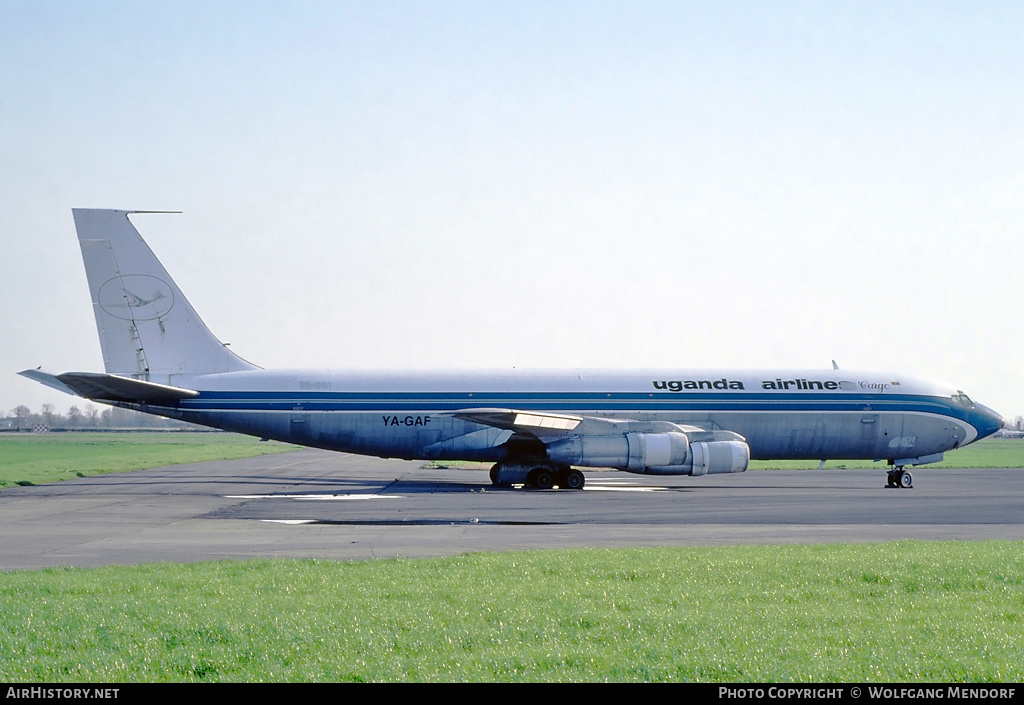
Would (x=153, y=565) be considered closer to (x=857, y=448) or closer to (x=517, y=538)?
(x=517, y=538)

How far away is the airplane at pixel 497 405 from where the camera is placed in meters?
32.1

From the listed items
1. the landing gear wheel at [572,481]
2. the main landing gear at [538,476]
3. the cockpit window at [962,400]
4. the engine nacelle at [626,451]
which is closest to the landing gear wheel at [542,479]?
the main landing gear at [538,476]

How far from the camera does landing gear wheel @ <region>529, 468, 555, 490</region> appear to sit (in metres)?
32.7

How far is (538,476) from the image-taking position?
108ft

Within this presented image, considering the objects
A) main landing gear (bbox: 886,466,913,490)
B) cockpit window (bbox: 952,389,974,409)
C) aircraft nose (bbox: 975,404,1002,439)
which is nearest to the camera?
main landing gear (bbox: 886,466,913,490)

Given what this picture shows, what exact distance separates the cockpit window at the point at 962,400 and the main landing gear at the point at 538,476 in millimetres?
14996

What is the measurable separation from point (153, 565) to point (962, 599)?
9.01 m

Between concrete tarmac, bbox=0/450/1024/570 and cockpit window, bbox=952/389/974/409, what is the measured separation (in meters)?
3.66

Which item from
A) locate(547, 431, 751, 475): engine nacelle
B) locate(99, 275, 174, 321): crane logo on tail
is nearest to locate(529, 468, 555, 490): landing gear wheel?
locate(547, 431, 751, 475): engine nacelle

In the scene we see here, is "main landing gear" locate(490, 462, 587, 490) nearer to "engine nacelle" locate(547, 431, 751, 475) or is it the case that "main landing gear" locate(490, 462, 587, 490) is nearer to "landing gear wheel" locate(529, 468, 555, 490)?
"landing gear wheel" locate(529, 468, 555, 490)

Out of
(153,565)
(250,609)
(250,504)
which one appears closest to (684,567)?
(250,609)

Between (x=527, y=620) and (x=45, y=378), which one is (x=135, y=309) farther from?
(x=527, y=620)

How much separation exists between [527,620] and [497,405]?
85.5 feet
